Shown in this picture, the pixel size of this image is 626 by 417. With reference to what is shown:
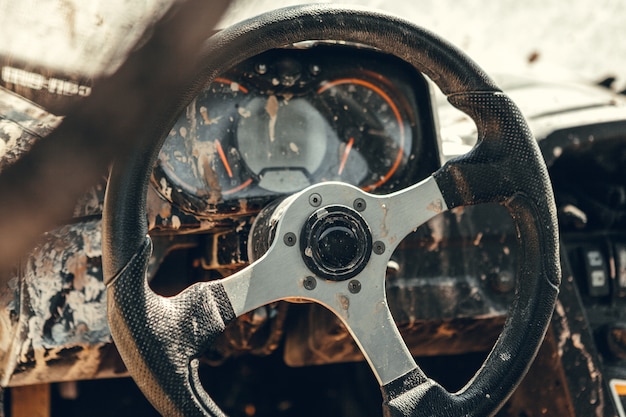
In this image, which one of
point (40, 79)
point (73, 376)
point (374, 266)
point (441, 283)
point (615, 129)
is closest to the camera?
point (374, 266)

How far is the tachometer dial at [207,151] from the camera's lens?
1474 mm

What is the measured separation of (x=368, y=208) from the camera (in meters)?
1.19

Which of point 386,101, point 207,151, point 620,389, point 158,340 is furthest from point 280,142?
point 620,389

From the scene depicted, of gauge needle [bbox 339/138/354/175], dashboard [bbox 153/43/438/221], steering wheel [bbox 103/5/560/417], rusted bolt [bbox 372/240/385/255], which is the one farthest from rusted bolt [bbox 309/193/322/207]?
gauge needle [bbox 339/138/354/175]

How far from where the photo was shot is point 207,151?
1.51m

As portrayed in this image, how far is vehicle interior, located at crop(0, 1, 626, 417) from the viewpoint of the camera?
1.06 metres

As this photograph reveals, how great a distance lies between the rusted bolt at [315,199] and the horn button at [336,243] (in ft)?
0.04

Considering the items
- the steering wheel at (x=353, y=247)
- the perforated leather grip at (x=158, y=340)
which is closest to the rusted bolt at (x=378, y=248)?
the steering wheel at (x=353, y=247)

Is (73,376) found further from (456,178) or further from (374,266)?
(456,178)

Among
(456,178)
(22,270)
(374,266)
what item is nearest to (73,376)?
(22,270)

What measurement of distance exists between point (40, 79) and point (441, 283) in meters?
0.88

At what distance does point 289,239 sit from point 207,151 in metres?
0.43

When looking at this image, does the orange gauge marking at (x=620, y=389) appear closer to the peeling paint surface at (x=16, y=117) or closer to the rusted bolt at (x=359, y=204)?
the rusted bolt at (x=359, y=204)

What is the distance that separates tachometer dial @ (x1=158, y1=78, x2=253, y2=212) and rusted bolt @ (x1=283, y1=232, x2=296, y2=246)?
37cm
